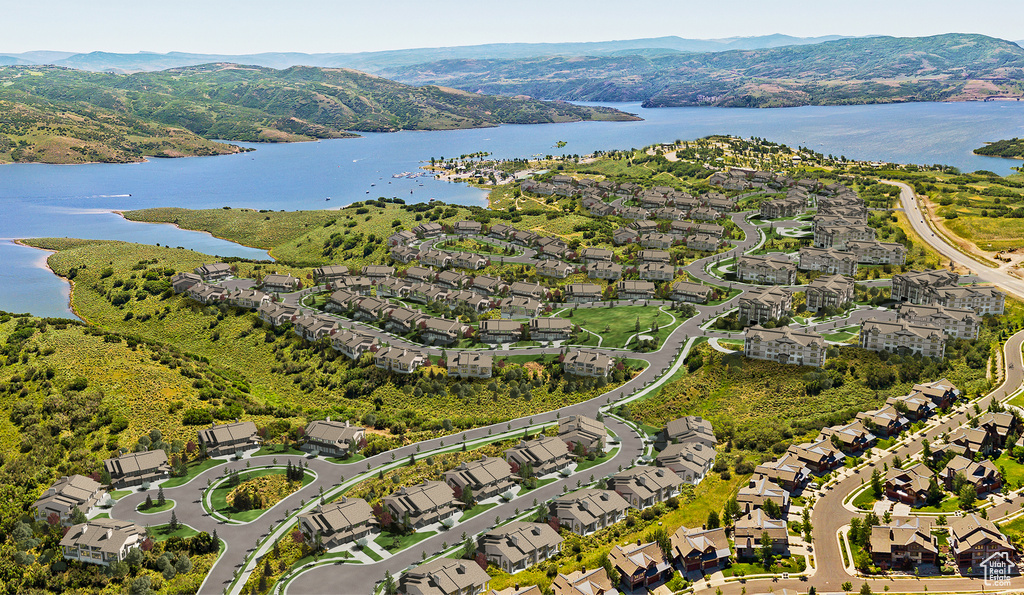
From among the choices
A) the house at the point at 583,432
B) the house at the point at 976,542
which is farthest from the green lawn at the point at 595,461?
the house at the point at 976,542

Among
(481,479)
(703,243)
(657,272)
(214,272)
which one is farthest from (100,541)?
(703,243)

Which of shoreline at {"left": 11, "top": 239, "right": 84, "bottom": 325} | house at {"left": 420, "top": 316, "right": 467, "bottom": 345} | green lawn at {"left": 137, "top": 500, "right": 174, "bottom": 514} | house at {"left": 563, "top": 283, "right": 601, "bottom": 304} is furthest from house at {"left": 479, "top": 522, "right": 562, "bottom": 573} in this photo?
shoreline at {"left": 11, "top": 239, "right": 84, "bottom": 325}

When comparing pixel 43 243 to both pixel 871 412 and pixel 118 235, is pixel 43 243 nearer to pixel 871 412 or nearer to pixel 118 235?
pixel 118 235

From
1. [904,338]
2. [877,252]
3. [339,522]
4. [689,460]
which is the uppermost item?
[877,252]

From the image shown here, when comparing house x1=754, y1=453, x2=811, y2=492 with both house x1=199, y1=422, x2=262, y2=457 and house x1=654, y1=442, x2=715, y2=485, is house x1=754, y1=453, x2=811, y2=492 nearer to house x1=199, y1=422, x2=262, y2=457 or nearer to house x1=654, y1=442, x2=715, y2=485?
house x1=654, y1=442, x2=715, y2=485

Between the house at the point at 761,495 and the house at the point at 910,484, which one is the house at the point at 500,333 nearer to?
the house at the point at 761,495

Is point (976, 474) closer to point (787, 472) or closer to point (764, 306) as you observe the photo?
point (787, 472)

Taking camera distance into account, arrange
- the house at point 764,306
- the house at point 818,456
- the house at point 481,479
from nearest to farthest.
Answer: the house at point 481,479, the house at point 818,456, the house at point 764,306
